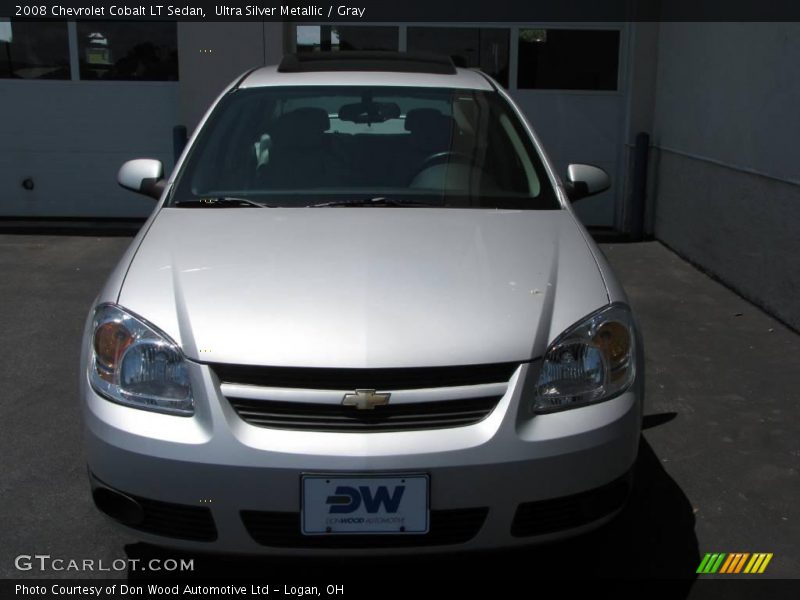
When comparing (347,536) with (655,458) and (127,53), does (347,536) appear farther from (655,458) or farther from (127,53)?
(127,53)

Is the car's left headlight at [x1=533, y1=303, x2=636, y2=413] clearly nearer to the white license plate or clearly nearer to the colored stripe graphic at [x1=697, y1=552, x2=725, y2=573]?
→ the white license plate

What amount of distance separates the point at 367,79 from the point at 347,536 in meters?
2.32

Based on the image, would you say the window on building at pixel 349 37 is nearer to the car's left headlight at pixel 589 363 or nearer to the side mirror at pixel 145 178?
the side mirror at pixel 145 178

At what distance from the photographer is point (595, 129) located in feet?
29.5

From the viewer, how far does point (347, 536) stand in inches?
96.7

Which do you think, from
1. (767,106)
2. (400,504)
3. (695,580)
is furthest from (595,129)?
(400,504)

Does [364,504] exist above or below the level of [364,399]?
below

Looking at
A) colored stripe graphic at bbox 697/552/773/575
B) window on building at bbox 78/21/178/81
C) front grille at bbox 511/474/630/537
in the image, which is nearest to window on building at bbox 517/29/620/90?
window on building at bbox 78/21/178/81

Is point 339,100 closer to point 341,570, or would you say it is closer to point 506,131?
point 506,131

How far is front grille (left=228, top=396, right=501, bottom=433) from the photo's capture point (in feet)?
8.13

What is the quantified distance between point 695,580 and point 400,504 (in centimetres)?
120

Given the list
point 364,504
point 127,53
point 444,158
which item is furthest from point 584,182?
point 127,53

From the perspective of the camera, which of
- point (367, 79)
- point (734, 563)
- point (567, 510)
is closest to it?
point (567, 510)

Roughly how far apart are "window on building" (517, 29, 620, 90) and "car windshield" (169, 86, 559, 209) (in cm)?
500
